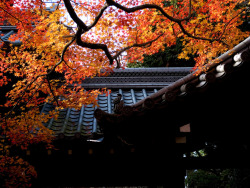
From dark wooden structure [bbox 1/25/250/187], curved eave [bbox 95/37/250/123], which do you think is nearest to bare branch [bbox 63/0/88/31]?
dark wooden structure [bbox 1/25/250/187]

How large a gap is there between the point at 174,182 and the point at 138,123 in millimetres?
1460

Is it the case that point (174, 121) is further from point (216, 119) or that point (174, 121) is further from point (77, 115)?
point (77, 115)

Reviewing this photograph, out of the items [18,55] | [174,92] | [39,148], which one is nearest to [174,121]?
[174,92]

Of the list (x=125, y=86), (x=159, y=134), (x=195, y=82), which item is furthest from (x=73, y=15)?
(x=125, y=86)

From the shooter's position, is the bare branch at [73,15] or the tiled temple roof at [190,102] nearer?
the tiled temple roof at [190,102]

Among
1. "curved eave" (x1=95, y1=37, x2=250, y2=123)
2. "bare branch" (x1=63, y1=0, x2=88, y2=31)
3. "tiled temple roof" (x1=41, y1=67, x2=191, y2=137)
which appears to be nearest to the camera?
"curved eave" (x1=95, y1=37, x2=250, y2=123)

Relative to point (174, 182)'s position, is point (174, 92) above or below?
above

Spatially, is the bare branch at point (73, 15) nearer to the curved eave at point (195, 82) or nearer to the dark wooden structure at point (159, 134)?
the dark wooden structure at point (159, 134)

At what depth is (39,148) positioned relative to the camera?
192 inches

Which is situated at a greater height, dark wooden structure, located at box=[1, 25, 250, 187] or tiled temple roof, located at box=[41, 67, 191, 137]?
tiled temple roof, located at box=[41, 67, 191, 137]

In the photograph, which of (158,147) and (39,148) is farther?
(39,148)

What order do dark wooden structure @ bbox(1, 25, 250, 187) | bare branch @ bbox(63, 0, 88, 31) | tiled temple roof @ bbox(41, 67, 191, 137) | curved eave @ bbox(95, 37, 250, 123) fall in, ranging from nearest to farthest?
curved eave @ bbox(95, 37, 250, 123), dark wooden structure @ bbox(1, 25, 250, 187), bare branch @ bbox(63, 0, 88, 31), tiled temple roof @ bbox(41, 67, 191, 137)

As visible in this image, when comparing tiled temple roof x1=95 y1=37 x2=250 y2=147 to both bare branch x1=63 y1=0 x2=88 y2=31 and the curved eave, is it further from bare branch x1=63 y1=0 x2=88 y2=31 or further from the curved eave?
bare branch x1=63 y1=0 x2=88 y2=31

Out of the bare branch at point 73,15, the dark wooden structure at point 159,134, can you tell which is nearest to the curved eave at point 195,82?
the dark wooden structure at point 159,134
